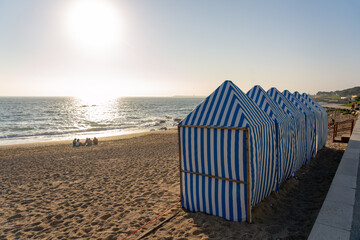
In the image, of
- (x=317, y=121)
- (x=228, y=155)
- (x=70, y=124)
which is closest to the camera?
(x=228, y=155)

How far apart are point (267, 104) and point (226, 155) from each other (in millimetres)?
2998

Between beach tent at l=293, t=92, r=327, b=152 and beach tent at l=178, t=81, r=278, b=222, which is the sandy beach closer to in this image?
beach tent at l=178, t=81, r=278, b=222

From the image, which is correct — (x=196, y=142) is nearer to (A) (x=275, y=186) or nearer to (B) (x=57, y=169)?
(A) (x=275, y=186)

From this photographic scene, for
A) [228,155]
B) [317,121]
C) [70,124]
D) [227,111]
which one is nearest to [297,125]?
[317,121]

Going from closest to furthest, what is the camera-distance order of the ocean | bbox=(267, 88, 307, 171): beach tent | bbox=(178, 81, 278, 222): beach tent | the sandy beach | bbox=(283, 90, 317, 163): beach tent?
bbox=(178, 81, 278, 222): beach tent → the sandy beach → bbox=(267, 88, 307, 171): beach tent → bbox=(283, 90, 317, 163): beach tent → the ocean

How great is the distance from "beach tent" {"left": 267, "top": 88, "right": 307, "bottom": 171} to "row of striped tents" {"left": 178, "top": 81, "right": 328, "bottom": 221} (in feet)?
6.61

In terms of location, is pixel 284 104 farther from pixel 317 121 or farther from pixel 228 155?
pixel 228 155

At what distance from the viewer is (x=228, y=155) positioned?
15.5 feet

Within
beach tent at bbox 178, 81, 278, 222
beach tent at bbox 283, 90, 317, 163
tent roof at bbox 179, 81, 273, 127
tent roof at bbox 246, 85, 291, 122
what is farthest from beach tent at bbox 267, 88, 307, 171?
tent roof at bbox 179, 81, 273, 127

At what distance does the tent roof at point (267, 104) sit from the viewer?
654 centimetres

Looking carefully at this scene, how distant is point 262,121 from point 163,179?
467cm

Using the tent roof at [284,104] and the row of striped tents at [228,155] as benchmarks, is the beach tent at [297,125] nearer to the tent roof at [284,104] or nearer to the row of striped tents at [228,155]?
the tent roof at [284,104]

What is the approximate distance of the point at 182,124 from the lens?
17.6ft

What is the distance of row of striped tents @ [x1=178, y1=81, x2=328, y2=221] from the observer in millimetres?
4621
